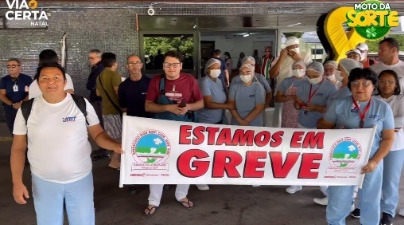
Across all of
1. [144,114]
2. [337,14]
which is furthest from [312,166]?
[337,14]

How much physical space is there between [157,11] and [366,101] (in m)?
5.93

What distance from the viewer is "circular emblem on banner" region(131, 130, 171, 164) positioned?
10.2 ft

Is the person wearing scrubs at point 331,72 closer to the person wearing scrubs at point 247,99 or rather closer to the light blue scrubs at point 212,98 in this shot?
the person wearing scrubs at point 247,99

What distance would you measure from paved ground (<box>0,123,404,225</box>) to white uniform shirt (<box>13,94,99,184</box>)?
1.41 meters

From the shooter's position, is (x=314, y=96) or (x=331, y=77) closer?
(x=314, y=96)

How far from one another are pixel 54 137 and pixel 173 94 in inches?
54.3

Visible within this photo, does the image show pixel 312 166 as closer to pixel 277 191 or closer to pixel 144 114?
pixel 277 191

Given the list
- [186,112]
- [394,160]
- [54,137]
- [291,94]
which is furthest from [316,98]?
[54,137]

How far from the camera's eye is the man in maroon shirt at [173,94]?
3543mm

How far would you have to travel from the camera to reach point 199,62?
904 cm

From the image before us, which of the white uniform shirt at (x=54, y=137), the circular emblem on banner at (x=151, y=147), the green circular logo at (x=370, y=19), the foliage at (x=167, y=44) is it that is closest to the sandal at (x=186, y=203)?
the circular emblem on banner at (x=151, y=147)

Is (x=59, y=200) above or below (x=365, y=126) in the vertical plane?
below

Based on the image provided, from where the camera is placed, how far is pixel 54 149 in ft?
8.23

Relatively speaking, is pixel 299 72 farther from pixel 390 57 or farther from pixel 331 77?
→ pixel 390 57
